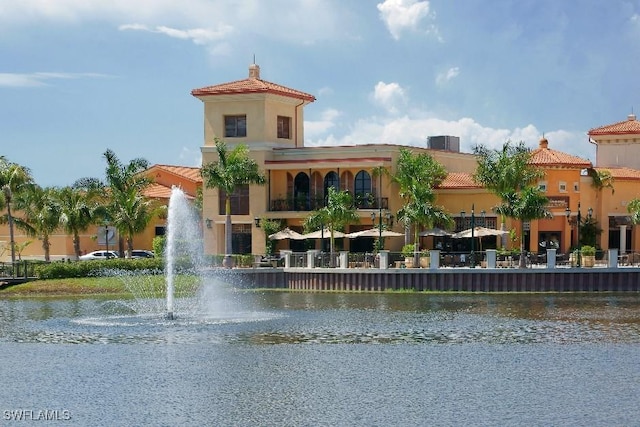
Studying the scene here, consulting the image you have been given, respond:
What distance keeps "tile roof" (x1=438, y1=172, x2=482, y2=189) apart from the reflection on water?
14.6m

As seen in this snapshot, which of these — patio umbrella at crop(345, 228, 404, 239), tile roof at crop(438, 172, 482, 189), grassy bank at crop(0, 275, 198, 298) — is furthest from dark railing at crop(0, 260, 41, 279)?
tile roof at crop(438, 172, 482, 189)

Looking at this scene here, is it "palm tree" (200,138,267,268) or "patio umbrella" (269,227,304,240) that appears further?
"patio umbrella" (269,227,304,240)

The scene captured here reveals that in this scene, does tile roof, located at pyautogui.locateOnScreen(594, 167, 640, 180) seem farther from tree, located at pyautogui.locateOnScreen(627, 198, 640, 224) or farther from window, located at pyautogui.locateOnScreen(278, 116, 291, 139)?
window, located at pyautogui.locateOnScreen(278, 116, 291, 139)

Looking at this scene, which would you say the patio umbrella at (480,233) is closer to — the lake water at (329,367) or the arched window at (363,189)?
the arched window at (363,189)

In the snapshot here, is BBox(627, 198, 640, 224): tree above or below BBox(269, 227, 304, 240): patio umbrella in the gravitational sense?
above

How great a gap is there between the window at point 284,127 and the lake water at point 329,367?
26016 millimetres

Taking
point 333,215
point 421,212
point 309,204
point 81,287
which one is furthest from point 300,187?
point 81,287

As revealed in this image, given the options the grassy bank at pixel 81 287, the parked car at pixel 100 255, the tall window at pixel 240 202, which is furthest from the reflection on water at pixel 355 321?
the parked car at pixel 100 255

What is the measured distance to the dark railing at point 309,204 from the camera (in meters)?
73.2

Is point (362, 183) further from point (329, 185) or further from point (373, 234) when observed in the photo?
point (373, 234)

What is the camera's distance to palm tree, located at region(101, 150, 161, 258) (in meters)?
70.8

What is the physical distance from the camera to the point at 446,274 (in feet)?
205

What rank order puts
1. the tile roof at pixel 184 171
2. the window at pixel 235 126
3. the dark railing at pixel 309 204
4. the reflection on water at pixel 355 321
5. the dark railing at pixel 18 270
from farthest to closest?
1. the tile roof at pixel 184 171
2. the window at pixel 235 126
3. the dark railing at pixel 309 204
4. the dark railing at pixel 18 270
5. the reflection on water at pixel 355 321

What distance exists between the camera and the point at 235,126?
251 feet
